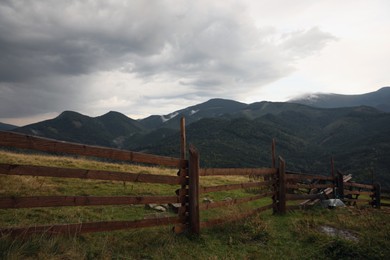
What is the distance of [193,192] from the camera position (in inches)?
264

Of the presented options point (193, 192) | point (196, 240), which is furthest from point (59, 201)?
point (196, 240)

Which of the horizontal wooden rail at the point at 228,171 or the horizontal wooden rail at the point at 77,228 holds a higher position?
the horizontal wooden rail at the point at 228,171

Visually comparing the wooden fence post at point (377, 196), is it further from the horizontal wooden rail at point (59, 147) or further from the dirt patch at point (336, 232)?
the horizontal wooden rail at point (59, 147)

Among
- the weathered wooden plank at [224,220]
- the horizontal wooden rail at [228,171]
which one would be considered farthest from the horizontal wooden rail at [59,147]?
the weathered wooden plank at [224,220]

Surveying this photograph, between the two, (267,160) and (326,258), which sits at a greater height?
(326,258)

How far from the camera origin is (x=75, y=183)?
1212cm

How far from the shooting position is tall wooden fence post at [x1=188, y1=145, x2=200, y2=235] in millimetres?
6676

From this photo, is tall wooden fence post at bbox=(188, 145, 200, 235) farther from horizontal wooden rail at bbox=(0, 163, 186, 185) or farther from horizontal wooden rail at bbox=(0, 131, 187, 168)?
horizontal wooden rail at bbox=(0, 131, 187, 168)

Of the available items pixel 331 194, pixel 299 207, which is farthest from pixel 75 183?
pixel 331 194

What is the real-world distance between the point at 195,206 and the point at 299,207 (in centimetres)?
641

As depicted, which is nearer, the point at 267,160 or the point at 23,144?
the point at 23,144

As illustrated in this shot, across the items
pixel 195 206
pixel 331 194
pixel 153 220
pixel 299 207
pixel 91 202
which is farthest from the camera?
pixel 331 194

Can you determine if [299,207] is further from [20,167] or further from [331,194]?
[20,167]

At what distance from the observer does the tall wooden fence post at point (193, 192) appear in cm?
668
